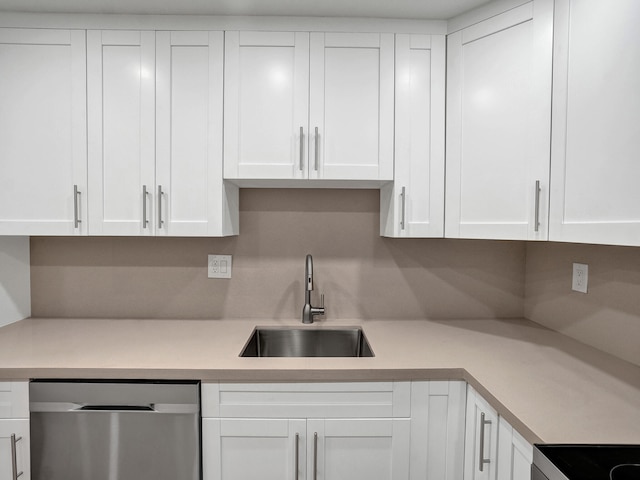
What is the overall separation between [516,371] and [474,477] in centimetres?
38

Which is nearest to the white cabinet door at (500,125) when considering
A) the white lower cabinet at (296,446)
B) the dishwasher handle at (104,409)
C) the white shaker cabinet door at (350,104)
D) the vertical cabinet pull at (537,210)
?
the vertical cabinet pull at (537,210)

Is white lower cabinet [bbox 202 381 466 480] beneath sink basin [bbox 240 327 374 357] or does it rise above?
beneath

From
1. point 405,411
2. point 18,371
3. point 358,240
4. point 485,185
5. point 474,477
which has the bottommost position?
point 474,477

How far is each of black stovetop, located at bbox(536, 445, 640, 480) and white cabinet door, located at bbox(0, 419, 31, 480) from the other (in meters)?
1.60

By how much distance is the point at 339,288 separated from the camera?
79.4 inches

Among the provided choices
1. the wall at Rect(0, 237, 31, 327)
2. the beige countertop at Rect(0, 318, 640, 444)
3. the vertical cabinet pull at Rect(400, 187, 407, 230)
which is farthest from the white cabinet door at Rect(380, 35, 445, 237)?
the wall at Rect(0, 237, 31, 327)

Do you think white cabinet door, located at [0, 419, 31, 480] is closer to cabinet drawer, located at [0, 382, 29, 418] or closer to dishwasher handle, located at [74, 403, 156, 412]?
cabinet drawer, located at [0, 382, 29, 418]

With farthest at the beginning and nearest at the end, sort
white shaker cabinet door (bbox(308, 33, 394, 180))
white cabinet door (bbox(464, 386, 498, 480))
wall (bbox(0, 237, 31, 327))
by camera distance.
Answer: wall (bbox(0, 237, 31, 327)) → white shaker cabinet door (bbox(308, 33, 394, 180)) → white cabinet door (bbox(464, 386, 498, 480))

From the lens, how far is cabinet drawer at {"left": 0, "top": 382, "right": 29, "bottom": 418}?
1327mm

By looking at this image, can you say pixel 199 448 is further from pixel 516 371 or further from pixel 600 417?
pixel 600 417

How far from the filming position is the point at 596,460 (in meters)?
0.80

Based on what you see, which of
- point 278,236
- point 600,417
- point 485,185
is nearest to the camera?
point 600,417

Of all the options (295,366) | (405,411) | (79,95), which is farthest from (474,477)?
(79,95)

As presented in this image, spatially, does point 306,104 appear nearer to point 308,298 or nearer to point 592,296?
point 308,298
